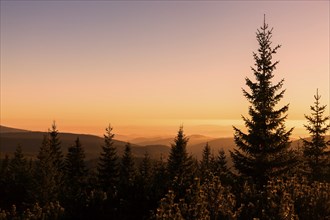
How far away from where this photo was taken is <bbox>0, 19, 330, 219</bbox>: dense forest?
37.0 feet

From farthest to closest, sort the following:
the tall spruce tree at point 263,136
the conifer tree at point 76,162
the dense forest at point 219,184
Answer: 1. the conifer tree at point 76,162
2. the tall spruce tree at point 263,136
3. the dense forest at point 219,184

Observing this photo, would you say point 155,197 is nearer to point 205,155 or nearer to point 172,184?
point 172,184

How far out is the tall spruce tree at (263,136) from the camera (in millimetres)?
26438

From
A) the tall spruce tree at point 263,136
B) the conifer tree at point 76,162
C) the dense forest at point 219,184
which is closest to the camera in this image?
the dense forest at point 219,184

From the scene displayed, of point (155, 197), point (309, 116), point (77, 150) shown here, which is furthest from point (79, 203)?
point (77, 150)

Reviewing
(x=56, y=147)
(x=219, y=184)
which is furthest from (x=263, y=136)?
(x=56, y=147)

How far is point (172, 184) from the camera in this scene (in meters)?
15.8

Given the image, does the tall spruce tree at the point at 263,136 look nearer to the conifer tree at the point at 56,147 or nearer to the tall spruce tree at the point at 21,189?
the tall spruce tree at the point at 21,189

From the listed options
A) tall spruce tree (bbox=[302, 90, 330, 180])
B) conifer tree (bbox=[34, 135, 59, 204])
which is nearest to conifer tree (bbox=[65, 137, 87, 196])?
conifer tree (bbox=[34, 135, 59, 204])

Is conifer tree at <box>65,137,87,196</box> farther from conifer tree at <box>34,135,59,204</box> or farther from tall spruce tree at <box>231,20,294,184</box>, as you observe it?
tall spruce tree at <box>231,20,294,184</box>

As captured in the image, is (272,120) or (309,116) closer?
(272,120)

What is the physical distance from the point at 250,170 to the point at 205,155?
4440 centimetres

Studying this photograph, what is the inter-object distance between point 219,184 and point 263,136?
16.5 meters

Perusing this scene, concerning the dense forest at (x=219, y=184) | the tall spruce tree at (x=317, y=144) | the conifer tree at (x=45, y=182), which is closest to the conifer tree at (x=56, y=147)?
the dense forest at (x=219, y=184)
